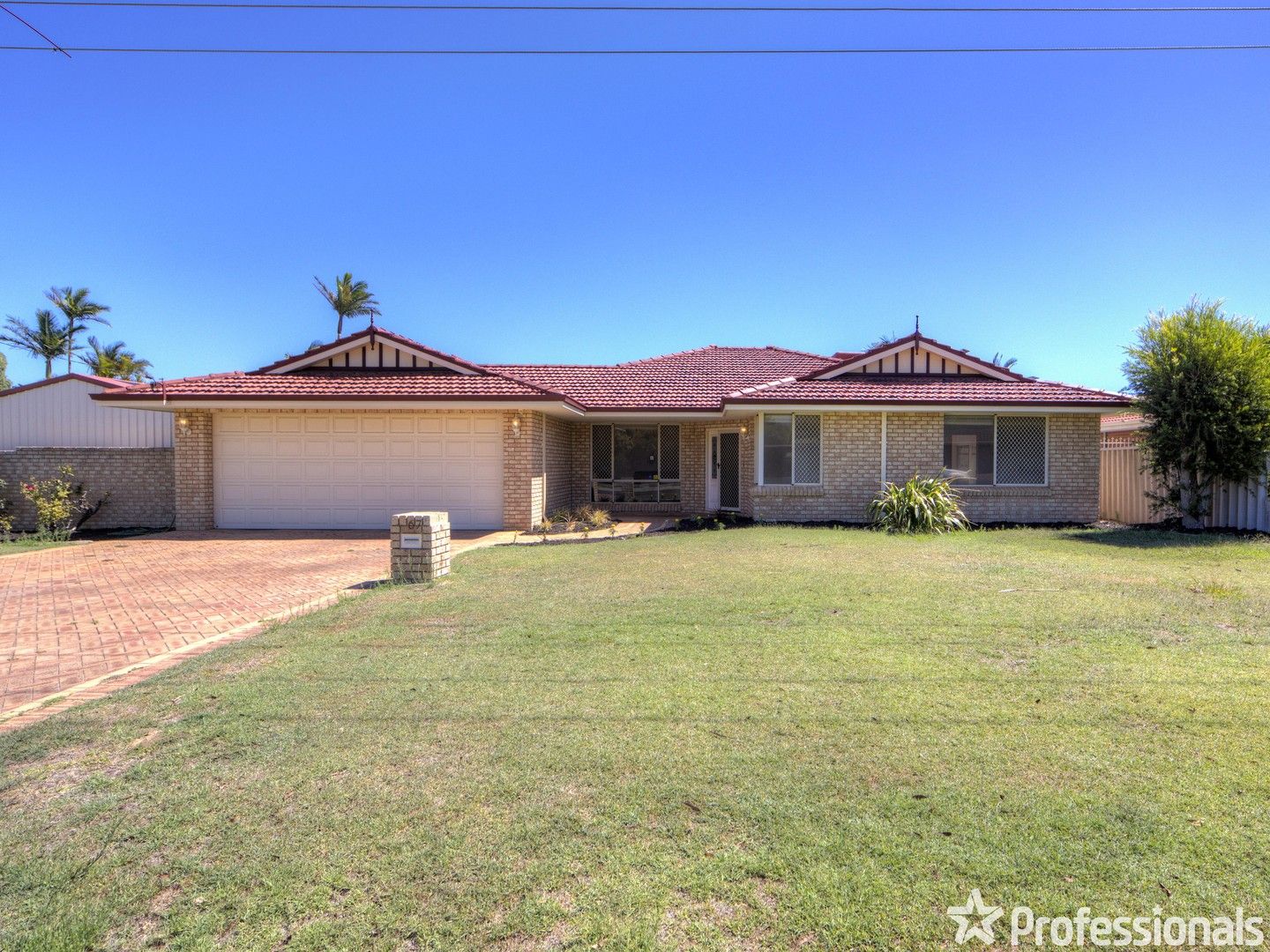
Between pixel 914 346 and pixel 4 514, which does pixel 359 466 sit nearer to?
pixel 4 514

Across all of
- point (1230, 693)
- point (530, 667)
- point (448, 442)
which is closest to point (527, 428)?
point (448, 442)

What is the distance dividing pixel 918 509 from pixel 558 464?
8.39 m

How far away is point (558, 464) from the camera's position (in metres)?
17.2

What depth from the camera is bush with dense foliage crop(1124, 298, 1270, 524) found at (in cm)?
1259

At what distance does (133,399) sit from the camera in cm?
1355

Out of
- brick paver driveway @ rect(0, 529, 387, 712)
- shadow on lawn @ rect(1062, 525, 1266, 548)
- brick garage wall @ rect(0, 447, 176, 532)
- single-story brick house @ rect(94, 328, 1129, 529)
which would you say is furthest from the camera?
brick garage wall @ rect(0, 447, 176, 532)

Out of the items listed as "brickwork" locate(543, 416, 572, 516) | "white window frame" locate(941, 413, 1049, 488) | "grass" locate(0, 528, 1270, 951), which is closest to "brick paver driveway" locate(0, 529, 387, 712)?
"grass" locate(0, 528, 1270, 951)

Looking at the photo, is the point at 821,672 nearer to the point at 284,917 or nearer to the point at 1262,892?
the point at 1262,892

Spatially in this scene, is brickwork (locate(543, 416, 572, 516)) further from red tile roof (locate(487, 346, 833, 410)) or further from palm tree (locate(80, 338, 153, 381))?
palm tree (locate(80, 338, 153, 381))

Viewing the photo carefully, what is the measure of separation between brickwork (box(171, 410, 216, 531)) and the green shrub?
14.0 m

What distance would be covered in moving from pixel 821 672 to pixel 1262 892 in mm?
2563

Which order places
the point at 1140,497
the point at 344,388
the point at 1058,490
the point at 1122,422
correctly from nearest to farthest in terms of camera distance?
the point at 344,388
the point at 1058,490
the point at 1140,497
the point at 1122,422

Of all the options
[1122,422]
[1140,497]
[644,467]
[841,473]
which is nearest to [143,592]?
[644,467]

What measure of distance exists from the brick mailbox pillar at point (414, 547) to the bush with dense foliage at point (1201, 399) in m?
13.7
